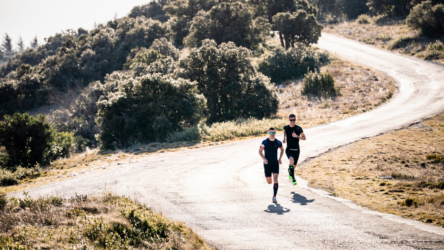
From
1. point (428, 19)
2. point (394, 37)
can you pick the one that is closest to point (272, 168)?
point (428, 19)

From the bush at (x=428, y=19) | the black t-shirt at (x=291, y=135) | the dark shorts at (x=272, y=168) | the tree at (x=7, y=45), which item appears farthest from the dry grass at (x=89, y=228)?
the tree at (x=7, y=45)

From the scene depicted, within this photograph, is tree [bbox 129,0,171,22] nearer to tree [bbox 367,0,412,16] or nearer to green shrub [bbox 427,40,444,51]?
tree [bbox 367,0,412,16]

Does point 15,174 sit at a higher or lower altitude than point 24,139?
lower

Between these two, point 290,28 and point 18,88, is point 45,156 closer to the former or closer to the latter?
point 290,28

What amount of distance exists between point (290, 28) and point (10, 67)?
7080 centimetres

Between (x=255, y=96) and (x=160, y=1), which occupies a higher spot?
(x=160, y=1)

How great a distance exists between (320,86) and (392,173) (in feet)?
65.8

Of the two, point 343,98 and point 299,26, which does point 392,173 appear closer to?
point 343,98

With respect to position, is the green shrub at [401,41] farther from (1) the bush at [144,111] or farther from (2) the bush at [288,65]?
(1) the bush at [144,111]

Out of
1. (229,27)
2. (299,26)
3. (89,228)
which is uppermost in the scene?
(229,27)

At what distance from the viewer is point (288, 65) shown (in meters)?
37.5

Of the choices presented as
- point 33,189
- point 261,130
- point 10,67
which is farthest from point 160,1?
point 33,189

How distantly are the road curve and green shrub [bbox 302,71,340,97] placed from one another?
8.43m

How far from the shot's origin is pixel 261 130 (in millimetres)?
21250
